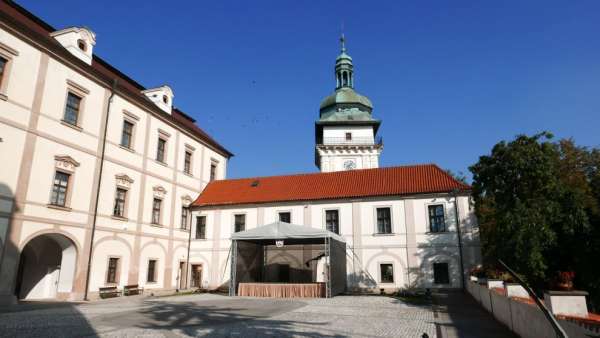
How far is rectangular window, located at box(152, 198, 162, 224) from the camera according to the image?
76.8ft

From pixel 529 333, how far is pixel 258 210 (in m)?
19.8

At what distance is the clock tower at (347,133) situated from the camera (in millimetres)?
40562

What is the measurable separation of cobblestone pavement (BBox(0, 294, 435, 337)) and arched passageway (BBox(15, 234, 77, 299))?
3.16 m

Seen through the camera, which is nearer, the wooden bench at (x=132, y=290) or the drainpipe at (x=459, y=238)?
the wooden bench at (x=132, y=290)

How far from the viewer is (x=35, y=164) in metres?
16.5

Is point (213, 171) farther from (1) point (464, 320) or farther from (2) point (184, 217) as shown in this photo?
(1) point (464, 320)

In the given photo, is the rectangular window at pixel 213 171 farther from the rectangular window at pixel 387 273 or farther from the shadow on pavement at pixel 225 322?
the shadow on pavement at pixel 225 322

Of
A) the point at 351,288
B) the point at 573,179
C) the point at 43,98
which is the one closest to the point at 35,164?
the point at 43,98

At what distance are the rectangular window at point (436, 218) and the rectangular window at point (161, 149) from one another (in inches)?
643

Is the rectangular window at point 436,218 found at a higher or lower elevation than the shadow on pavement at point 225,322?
higher

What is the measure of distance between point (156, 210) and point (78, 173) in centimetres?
602

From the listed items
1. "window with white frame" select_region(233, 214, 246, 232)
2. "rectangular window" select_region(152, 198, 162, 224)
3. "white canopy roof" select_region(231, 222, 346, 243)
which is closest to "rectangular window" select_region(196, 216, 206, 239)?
"window with white frame" select_region(233, 214, 246, 232)

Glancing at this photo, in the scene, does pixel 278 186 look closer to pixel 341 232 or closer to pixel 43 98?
pixel 341 232

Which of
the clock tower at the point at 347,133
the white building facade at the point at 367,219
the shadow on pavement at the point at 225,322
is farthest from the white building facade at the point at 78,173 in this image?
the clock tower at the point at 347,133
